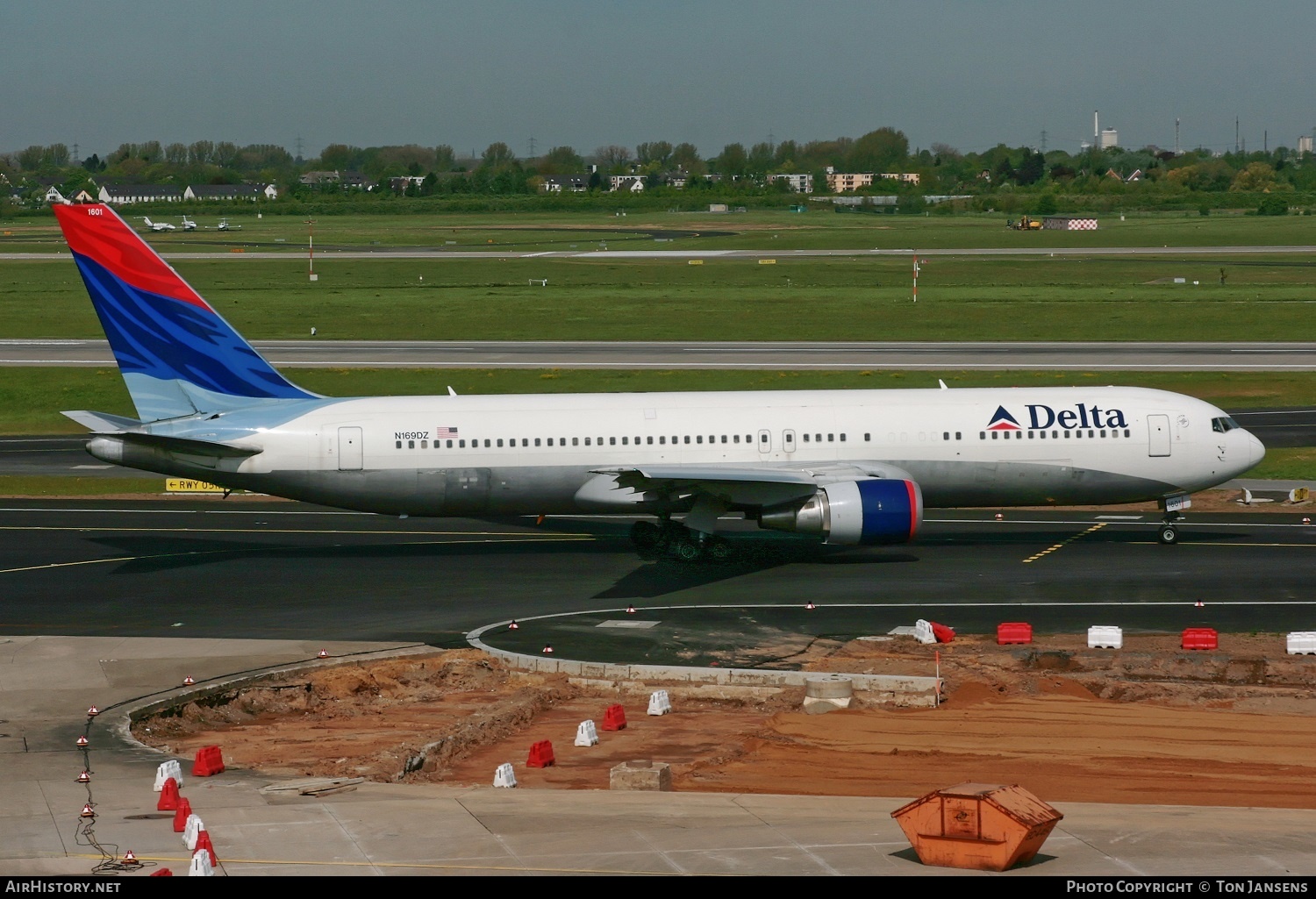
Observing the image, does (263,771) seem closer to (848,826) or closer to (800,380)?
(848,826)

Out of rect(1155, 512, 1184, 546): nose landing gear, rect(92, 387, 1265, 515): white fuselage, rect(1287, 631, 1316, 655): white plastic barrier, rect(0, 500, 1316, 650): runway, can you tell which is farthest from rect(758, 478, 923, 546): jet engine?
rect(1287, 631, 1316, 655): white plastic barrier

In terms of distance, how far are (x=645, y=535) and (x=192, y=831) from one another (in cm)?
2604

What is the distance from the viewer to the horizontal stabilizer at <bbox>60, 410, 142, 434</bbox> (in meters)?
42.1

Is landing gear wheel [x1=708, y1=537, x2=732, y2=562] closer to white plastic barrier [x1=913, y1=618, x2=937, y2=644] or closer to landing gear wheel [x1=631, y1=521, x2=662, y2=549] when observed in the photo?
landing gear wheel [x1=631, y1=521, x2=662, y2=549]

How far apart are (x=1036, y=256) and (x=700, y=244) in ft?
145

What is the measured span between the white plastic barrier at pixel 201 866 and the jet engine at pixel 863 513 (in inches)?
941

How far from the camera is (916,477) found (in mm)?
43688

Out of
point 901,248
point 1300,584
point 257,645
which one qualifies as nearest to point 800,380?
point 1300,584

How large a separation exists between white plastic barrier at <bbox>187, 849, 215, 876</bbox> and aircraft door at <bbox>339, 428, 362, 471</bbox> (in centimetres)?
2491

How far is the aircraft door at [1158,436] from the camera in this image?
145 feet

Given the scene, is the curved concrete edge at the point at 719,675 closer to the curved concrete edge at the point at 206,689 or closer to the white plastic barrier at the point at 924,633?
the curved concrete edge at the point at 206,689

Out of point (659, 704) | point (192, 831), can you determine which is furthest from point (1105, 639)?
point (192, 831)

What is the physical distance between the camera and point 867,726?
28.1 metres

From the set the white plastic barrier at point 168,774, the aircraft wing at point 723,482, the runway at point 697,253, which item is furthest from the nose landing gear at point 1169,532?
the runway at point 697,253
